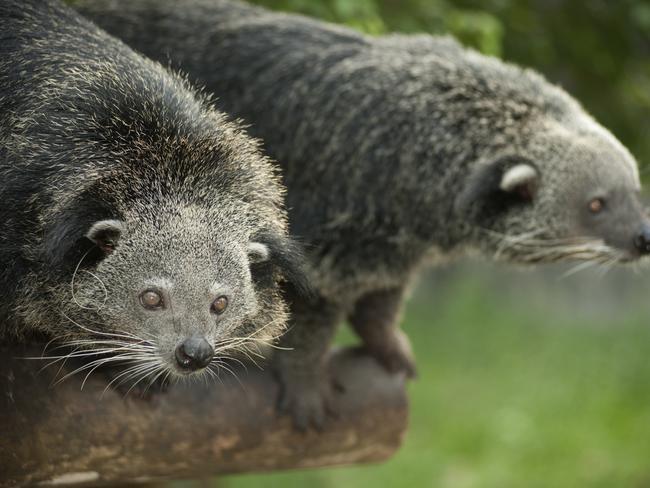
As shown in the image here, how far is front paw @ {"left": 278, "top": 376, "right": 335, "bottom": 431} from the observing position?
4.81 meters

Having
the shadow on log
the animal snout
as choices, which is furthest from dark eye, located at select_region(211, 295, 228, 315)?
the animal snout

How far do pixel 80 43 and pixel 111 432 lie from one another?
1638 millimetres

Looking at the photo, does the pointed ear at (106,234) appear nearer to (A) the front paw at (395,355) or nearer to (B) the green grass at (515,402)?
(A) the front paw at (395,355)

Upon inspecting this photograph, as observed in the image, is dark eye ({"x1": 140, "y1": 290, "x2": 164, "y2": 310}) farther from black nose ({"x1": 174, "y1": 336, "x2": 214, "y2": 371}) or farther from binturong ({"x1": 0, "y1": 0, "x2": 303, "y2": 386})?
black nose ({"x1": 174, "y1": 336, "x2": 214, "y2": 371})

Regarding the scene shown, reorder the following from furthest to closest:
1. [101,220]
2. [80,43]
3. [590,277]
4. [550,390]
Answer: [590,277] < [550,390] < [80,43] < [101,220]

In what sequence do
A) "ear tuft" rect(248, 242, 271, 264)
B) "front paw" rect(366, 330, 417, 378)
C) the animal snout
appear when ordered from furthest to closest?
1. "front paw" rect(366, 330, 417, 378)
2. the animal snout
3. "ear tuft" rect(248, 242, 271, 264)

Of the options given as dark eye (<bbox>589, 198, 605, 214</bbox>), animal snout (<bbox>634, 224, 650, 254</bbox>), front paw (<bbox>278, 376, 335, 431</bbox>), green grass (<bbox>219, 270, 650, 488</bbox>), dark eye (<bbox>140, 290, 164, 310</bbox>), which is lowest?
green grass (<bbox>219, 270, 650, 488</bbox>)

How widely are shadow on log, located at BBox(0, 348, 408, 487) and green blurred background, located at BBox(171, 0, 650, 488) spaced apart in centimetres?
207

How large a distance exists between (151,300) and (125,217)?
320 millimetres

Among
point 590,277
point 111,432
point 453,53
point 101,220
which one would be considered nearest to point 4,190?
point 101,220

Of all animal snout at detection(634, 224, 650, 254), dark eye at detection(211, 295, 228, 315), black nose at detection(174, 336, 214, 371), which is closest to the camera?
black nose at detection(174, 336, 214, 371)

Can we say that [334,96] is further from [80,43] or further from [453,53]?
[80,43]

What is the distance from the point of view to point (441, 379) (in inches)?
420

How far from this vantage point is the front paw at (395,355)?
536 centimetres
